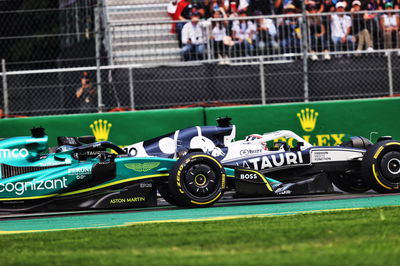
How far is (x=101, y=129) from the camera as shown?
14109 mm

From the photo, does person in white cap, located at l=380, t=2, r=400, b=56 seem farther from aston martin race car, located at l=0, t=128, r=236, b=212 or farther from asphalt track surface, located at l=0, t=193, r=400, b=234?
aston martin race car, located at l=0, t=128, r=236, b=212

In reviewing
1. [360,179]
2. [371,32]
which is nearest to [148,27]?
[371,32]

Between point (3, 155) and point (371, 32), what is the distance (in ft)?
29.2

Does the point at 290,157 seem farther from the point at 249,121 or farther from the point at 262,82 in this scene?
the point at 262,82

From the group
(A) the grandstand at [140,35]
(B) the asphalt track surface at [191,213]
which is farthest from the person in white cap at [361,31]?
(B) the asphalt track surface at [191,213]

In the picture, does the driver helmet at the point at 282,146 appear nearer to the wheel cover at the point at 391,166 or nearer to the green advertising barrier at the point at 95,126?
the wheel cover at the point at 391,166

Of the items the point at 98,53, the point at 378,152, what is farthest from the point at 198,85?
the point at 378,152

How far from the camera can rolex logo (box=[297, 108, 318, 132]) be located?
47.3ft

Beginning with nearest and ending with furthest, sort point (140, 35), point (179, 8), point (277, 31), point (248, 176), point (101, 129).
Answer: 1. point (248, 176)
2. point (101, 129)
3. point (140, 35)
4. point (277, 31)
5. point (179, 8)

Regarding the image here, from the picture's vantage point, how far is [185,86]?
1512 cm

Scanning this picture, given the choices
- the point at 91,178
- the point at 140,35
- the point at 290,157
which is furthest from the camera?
the point at 140,35

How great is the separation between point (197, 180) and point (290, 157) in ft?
5.14

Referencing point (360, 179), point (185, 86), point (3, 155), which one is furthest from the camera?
point (185, 86)

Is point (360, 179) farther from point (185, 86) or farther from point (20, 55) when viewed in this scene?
point (20, 55)
